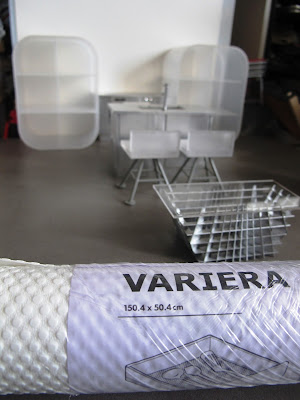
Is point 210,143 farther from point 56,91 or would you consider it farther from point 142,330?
point 56,91

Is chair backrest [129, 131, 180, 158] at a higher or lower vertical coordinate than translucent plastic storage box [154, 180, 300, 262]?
higher

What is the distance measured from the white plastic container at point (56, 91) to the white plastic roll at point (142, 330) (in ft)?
12.5

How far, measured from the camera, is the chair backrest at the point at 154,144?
2801mm

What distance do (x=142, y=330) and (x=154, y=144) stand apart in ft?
6.85

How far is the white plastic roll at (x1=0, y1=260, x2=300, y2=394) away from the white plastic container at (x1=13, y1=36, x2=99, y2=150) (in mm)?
3823

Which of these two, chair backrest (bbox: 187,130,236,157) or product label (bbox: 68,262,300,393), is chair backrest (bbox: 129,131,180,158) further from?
product label (bbox: 68,262,300,393)

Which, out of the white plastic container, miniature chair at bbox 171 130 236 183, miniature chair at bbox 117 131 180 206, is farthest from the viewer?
the white plastic container

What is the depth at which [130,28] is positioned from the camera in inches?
199

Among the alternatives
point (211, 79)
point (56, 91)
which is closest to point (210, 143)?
point (211, 79)

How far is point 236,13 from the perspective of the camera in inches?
275

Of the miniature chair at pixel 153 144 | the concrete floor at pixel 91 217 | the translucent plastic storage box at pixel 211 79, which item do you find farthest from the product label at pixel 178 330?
the translucent plastic storage box at pixel 211 79

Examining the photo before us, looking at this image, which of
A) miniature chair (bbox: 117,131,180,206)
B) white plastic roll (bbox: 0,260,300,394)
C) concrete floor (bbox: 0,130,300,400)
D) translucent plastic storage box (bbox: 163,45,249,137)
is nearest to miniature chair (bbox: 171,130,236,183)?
miniature chair (bbox: 117,131,180,206)

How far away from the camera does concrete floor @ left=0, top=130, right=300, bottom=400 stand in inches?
82.7

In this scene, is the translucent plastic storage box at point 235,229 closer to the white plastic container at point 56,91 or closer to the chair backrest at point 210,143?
the chair backrest at point 210,143
